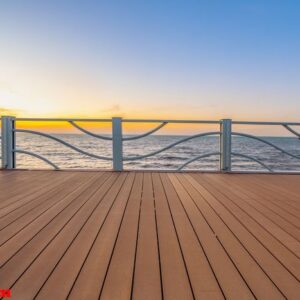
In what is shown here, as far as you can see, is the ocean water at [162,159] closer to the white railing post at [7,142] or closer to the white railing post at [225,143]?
the white railing post at [225,143]

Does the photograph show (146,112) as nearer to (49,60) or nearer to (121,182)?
(49,60)

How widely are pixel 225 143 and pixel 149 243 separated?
3.14 metres

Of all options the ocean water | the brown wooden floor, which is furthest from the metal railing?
the brown wooden floor

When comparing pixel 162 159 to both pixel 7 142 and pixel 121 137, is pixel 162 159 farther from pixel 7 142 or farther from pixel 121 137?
pixel 7 142

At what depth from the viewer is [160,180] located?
3.44 meters

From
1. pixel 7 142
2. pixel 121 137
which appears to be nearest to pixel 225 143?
pixel 121 137

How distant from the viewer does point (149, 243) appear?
146cm

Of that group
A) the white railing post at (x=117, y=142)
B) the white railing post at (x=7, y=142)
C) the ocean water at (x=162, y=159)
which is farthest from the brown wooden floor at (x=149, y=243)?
the ocean water at (x=162, y=159)

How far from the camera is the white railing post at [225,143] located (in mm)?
4246

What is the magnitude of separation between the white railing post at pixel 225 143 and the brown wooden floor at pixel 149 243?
54.4 inches

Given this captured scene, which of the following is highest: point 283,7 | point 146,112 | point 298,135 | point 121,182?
point 283,7

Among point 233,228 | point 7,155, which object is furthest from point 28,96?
point 233,228

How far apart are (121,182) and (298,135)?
3211mm

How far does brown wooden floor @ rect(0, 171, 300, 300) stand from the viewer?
1038 mm
